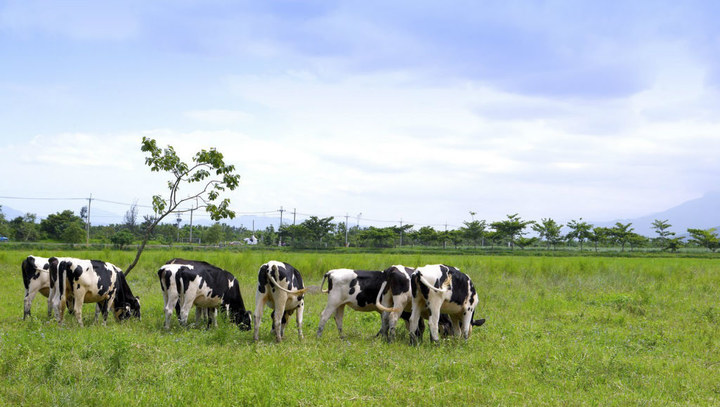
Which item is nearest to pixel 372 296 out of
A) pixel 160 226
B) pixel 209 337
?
pixel 209 337

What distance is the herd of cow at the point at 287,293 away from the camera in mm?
9805

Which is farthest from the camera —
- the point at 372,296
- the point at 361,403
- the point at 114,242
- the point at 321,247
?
the point at 321,247

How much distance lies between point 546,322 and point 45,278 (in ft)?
41.8

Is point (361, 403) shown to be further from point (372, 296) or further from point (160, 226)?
point (160, 226)

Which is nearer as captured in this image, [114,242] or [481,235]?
[114,242]

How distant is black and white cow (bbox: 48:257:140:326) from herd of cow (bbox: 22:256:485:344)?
0.02 metres

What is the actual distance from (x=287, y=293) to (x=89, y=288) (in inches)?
181

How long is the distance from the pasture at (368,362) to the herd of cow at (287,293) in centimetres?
46

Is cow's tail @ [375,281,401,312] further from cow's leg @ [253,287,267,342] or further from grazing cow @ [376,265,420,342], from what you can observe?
cow's leg @ [253,287,267,342]

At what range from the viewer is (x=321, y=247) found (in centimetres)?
6850

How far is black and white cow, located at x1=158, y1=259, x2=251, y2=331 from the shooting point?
34.7ft

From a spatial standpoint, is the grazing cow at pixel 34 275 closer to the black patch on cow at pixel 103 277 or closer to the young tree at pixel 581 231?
the black patch on cow at pixel 103 277

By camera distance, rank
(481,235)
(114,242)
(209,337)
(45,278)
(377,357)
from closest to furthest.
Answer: (377,357) → (209,337) → (45,278) → (114,242) → (481,235)

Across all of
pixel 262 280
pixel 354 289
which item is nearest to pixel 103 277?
pixel 262 280
